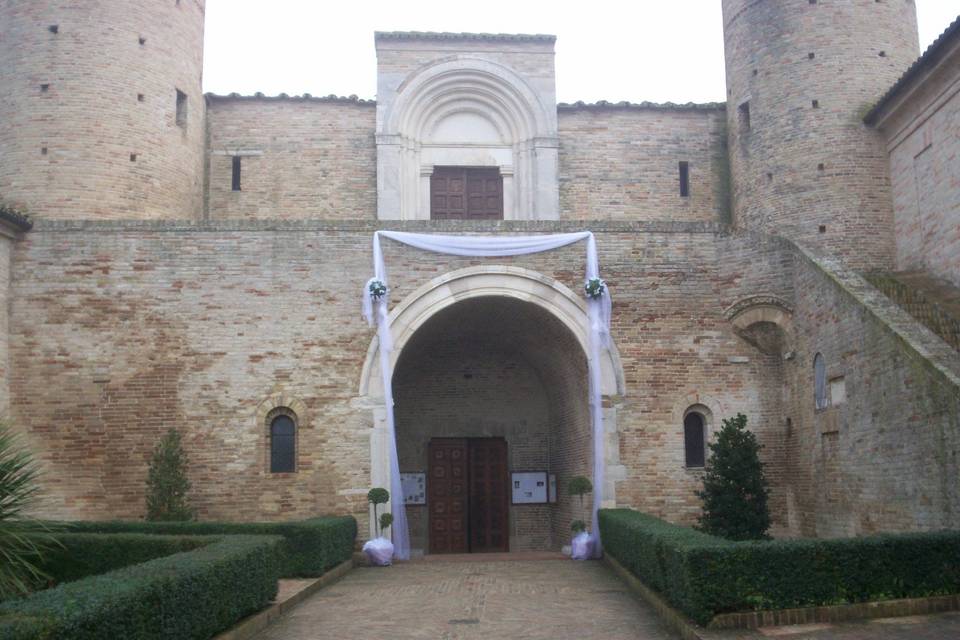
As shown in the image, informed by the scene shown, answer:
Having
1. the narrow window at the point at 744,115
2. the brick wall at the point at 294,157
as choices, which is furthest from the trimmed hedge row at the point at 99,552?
the narrow window at the point at 744,115

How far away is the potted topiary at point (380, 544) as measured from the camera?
15.8 m

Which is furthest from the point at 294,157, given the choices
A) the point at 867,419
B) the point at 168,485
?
the point at 867,419

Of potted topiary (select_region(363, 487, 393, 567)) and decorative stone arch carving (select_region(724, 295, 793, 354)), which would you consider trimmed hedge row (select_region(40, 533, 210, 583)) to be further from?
decorative stone arch carving (select_region(724, 295, 793, 354))

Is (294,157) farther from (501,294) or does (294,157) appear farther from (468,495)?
(468,495)

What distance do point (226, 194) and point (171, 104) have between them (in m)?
2.39

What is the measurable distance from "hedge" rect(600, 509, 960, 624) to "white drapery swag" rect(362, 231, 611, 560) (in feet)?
22.3

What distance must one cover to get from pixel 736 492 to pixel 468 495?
7.41 m

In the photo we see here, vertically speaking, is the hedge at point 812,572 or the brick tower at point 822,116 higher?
the brick tower at point 822,116

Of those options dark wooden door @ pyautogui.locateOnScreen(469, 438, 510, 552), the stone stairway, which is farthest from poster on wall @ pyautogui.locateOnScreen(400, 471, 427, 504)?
the stone stairway

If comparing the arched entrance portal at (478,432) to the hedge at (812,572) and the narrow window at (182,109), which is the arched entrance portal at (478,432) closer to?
the narrow window at (182,109)

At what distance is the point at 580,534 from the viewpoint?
652 inches

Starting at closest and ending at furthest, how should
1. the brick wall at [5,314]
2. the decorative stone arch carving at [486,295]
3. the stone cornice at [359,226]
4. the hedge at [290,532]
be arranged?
the hedge at [290,532]
the brick wall at [5,314]
the decorative stone arch carving at [486,295]
the stone cornice at [359,226]

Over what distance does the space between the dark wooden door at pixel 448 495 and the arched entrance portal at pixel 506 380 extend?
5.4 inches

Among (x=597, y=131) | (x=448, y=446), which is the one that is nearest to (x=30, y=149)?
(x=448, y=446)
